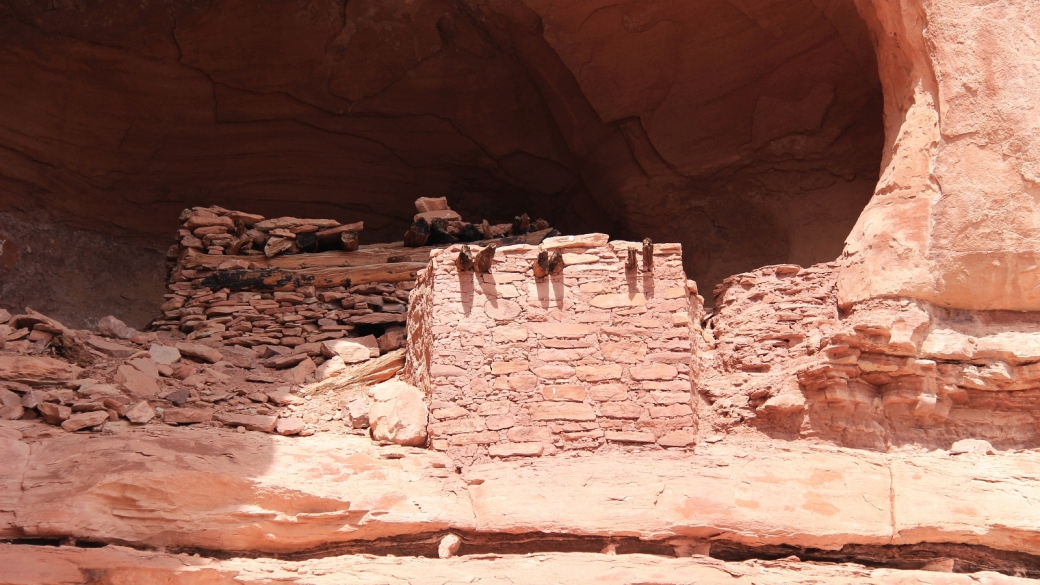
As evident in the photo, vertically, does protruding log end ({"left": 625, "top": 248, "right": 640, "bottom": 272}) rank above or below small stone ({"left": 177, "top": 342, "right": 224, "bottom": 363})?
above

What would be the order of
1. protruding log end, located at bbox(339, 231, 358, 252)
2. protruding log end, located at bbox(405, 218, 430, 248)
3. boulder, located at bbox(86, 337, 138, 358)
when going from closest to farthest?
boulder, located at bbox(86, 337, 138, 358) → protruding log end, located at bbox(339, 231, 358, 252) → protruding log end, located at bbox(405, 218, 430, 248)

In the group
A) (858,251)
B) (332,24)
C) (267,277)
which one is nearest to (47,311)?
(267,277)

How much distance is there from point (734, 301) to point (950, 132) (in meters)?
1.72

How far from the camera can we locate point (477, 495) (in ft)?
21.1

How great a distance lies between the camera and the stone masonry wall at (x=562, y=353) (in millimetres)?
6711

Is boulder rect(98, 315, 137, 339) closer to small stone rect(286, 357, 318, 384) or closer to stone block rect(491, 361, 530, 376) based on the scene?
small stone rect(286, 357, 318, 384)

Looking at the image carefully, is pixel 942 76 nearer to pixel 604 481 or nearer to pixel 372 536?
pixel 604 481

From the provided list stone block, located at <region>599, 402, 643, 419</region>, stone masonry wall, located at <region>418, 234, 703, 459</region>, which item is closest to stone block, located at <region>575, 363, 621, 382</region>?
stone masonry wall, located at <region>418, 234, 703, 459</region>

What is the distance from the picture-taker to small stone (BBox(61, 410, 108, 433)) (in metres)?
6.64

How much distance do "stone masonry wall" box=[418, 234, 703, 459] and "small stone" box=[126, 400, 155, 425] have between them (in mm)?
1718

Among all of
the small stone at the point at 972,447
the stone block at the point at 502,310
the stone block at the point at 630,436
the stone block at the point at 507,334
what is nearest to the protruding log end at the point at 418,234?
the stone block at the point at 502,310

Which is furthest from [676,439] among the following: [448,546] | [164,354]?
[164,354]

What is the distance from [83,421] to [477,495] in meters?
2.34

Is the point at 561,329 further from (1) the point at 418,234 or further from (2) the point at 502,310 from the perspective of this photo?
(1) the point at 418,234
